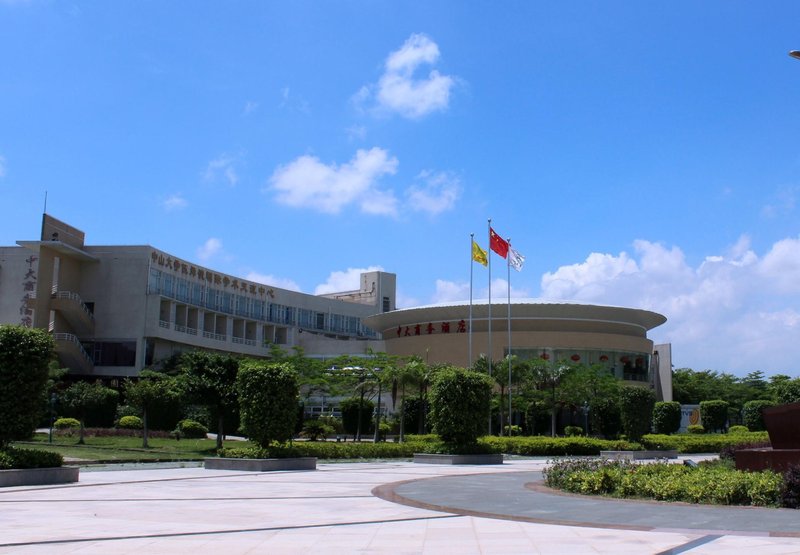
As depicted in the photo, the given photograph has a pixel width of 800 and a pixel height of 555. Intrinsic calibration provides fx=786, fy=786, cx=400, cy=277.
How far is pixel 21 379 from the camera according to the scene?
19031mm

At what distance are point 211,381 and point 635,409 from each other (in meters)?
20.2

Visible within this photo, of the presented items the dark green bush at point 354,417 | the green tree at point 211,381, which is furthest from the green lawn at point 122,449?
the dark green bush at point 354,417

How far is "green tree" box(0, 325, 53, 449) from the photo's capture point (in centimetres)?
1888

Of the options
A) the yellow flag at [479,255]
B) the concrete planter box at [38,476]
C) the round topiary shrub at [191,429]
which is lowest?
the concrete planter box at [38,476]

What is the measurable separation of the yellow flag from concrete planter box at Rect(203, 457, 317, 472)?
2306 cm

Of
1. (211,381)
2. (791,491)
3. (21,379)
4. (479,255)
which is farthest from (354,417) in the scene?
(791,491)

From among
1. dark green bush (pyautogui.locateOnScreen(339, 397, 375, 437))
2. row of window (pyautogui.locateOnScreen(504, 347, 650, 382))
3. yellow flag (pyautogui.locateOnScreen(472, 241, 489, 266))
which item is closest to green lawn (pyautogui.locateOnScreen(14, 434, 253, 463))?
dark green bush (pyautogui.locateOnScreen(339, 397, 375, 437))

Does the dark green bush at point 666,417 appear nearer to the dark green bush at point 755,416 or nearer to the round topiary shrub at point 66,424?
the dark green bush at point 755,416

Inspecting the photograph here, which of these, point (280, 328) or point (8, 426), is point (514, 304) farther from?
point (8, 426)

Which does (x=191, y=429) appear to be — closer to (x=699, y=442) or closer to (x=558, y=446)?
(x=558, y=446)

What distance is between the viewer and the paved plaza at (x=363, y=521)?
980 centimetres

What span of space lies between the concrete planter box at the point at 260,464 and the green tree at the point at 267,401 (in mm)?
858

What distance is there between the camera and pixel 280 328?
79188mm

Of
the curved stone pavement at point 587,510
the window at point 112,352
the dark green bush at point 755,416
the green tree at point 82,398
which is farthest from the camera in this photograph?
the window at point 112,352
